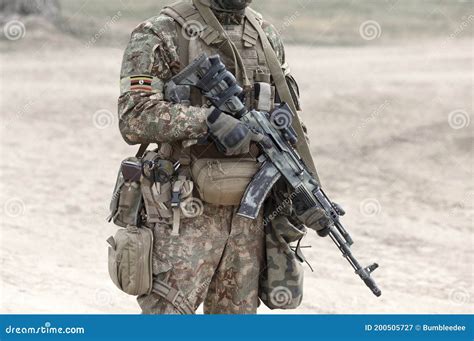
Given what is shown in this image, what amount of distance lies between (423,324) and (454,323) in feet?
0.72

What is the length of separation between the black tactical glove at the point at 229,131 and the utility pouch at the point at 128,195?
43 centimetres

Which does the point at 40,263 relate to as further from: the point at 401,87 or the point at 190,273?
the point at 401,87

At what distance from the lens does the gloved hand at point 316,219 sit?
182 inches

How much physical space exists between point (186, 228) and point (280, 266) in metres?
0.46

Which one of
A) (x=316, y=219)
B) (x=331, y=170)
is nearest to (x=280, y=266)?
(x=316, y=219)

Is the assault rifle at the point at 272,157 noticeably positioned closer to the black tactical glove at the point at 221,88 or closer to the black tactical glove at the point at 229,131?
the black tactical glove at the point at 221,88

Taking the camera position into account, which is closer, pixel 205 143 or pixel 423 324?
pixel 205 143

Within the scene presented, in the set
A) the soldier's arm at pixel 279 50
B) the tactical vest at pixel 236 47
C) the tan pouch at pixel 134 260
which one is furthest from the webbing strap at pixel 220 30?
the tan pouch at pixel 134 260

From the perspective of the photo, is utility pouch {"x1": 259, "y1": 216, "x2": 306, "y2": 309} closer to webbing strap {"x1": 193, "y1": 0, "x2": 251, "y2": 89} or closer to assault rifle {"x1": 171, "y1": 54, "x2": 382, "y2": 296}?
assault rifle {"x1": 171, "y1": 54, "x2": 382, "y2": 296}

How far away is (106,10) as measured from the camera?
21.1m

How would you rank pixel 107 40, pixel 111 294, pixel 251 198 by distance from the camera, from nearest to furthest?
pixel 251 198 < pixel 111 294 < pixel 107 40

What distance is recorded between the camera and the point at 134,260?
14.9 feet

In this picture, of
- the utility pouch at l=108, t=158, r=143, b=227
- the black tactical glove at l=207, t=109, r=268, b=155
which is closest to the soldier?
the black tactical glove at l=207, t=109, r=268, b=155

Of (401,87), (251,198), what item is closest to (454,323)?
(251,198)
